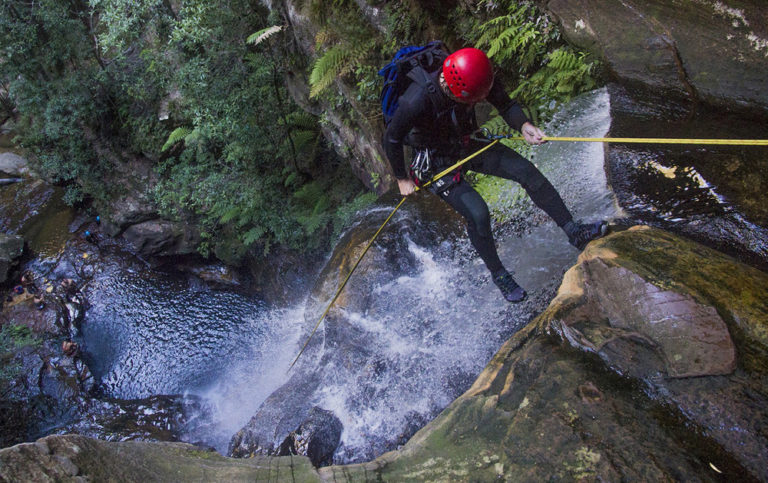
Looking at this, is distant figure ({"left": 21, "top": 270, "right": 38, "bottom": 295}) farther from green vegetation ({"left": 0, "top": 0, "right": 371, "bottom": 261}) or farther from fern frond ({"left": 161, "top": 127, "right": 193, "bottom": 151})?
fern frond ({"left": 161, "top": 127, "right": 193, "bottom": 151})

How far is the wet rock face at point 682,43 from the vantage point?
→ 4207 millimetres

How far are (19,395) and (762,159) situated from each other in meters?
13.6

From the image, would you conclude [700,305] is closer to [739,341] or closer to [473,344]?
[739,341]

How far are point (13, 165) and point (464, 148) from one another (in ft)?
64.6

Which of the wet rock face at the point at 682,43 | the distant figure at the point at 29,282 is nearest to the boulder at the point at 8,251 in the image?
the distant figure at the point at 29,282

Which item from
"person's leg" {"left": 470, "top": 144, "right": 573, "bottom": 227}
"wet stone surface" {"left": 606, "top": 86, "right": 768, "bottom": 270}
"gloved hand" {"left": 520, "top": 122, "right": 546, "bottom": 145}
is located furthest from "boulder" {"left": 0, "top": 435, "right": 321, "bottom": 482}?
"wet stone surface" {"left": 606, "top": 86, "right": 768, "bottom": 270}

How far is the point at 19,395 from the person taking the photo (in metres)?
9.77

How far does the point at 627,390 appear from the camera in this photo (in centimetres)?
268

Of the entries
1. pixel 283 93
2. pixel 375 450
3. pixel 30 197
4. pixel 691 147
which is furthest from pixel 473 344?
pixel 30 197

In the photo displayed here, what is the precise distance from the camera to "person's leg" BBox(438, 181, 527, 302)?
12.4 ft

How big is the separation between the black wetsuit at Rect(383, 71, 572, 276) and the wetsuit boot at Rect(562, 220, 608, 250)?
8 cm

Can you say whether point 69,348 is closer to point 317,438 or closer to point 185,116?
point 185,116

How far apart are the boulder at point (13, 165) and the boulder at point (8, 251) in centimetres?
383

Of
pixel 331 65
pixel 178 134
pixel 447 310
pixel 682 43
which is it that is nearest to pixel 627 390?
pixel 447 310
